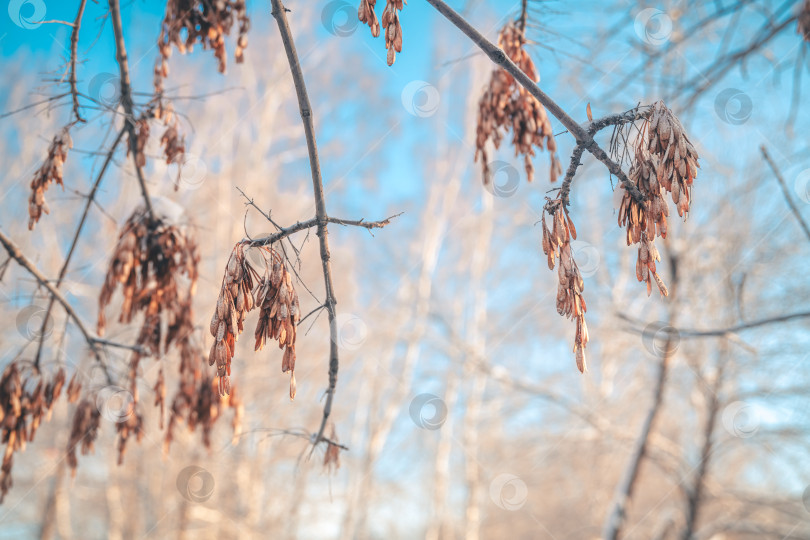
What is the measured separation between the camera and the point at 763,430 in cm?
525

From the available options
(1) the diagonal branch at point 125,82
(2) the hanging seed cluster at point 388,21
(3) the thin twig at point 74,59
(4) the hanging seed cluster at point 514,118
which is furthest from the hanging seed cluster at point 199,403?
(2) the hanging seed cluster at point 388,21

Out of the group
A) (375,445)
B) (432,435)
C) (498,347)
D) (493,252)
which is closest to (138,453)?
(375,445)

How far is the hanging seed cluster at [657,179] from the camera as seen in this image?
3.49 ft

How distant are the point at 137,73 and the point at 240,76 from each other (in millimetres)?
2630

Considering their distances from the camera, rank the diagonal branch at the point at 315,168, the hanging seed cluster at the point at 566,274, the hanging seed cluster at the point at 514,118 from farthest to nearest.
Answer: the hanging seed cluster at the point at 514,118 < the diagonal branch at the point at 315,168 < the hanging seed cluster at the point at 566,274

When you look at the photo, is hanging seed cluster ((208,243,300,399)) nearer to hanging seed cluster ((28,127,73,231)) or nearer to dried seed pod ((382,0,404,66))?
dried seed pod ((382,0,404,66))

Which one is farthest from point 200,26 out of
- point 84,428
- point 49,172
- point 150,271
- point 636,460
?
point 636,460

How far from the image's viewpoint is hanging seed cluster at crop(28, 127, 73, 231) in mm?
1798

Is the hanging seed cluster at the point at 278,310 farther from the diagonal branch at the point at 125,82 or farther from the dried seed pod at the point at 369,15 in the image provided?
the diagonal branch at the point at 125,82

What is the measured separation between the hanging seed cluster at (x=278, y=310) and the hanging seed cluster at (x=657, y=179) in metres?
0.69

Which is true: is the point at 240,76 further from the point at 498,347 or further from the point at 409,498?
the point at 409,498

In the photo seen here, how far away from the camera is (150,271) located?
7.23 ft

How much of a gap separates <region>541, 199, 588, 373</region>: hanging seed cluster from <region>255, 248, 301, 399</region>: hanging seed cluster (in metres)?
0.52

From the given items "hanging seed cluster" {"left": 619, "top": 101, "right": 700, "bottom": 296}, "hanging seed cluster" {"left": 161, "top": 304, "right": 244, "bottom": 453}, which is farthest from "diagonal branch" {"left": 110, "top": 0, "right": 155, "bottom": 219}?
"hanging seed cluster" {"left": 619, "top": 101, "right": 700, "bottom": 296}
